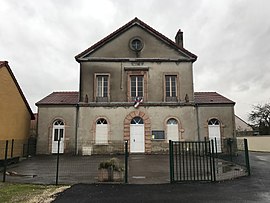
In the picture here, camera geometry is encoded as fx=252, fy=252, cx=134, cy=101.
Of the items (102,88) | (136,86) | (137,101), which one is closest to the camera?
(137,101)

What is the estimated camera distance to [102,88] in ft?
71.4

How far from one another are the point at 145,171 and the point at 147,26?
14.6 m

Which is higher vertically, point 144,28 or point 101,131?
point 144,28

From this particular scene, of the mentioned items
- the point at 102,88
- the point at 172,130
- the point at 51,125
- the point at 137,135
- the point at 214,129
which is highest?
the point at 102,88

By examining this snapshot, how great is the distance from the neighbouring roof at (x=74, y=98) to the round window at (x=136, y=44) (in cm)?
680

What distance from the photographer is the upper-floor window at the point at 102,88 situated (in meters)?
21.6

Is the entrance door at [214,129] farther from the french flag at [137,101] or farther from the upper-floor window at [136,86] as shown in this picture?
the upper-floor window at [136,86]

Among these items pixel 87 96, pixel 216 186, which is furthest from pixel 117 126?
pixel 216 186

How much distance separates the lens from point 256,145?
1163 inches

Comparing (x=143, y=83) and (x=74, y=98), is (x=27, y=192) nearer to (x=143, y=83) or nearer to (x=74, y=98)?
(x=143, y=83)

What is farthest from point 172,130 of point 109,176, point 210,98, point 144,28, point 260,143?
point 260,143

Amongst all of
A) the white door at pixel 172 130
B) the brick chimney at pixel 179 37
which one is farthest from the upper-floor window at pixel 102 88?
the brick chimney at pixel 179 37

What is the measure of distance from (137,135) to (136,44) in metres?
8.02

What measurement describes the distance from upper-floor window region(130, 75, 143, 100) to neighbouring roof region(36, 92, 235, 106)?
→ 16.1 feet
